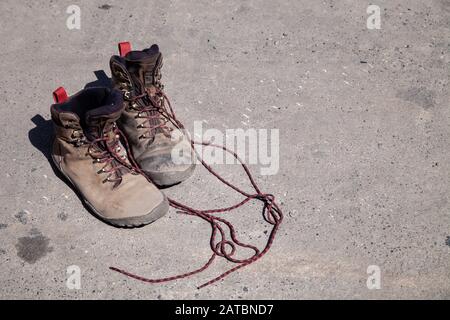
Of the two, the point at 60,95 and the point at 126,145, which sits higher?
the point at 60,95

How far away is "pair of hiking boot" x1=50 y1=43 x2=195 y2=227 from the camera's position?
9.71ft

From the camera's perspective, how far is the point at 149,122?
3.30 meters

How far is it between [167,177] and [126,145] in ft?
1.19

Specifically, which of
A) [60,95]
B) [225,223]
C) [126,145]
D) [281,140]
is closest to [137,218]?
[225,223]

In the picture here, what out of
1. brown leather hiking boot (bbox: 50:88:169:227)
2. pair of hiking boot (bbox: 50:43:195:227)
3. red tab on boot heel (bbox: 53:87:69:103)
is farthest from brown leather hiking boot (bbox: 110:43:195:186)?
red tab on boot heel (bbox: 53:87:69:103)

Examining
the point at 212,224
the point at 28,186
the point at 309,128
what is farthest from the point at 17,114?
the point at 309,128

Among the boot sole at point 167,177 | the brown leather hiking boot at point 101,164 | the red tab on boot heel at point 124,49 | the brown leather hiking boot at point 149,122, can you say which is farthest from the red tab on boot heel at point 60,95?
the boot sole at point 167,177

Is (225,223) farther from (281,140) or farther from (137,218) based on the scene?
(281,140)

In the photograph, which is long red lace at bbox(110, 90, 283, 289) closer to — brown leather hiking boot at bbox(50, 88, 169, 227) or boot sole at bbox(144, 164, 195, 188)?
boot sole at bbox(144, 164, 195, 188)

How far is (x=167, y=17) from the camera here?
452 centimetres

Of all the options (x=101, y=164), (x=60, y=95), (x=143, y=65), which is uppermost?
(x=143, y=65)

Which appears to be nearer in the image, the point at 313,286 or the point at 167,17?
the point at 313,286
